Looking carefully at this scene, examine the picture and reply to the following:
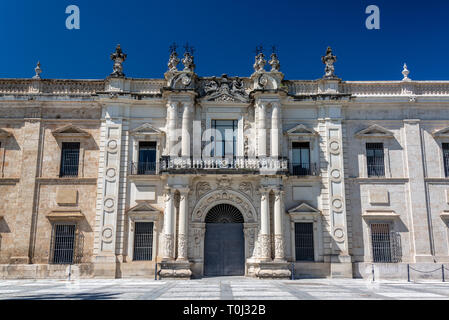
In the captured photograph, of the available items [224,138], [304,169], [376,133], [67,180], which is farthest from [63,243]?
[376,133]

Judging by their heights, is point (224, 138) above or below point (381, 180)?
above

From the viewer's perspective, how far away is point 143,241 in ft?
66.5

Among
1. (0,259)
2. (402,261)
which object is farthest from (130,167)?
(402,261)

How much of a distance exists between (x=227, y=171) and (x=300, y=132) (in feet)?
15.1

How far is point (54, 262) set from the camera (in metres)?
20.1

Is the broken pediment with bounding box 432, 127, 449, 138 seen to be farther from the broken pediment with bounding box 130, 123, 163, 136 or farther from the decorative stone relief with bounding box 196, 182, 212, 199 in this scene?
the broken pediment with bounding box 130, 123, 163, 136

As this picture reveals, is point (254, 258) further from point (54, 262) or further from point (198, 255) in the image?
point (54, 262)

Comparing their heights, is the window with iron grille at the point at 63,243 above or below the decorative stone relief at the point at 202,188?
below

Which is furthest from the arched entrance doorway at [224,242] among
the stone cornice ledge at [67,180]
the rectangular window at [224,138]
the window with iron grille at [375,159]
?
the window with iron grille at [375,159]

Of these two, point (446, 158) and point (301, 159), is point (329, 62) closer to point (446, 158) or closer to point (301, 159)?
point (301, 159)

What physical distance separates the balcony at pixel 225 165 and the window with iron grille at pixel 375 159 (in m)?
4.64

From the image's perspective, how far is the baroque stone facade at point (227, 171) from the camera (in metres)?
19.9

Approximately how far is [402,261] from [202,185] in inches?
416

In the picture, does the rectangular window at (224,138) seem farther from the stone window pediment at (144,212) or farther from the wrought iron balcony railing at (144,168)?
the stone window pediment at (144,212)
